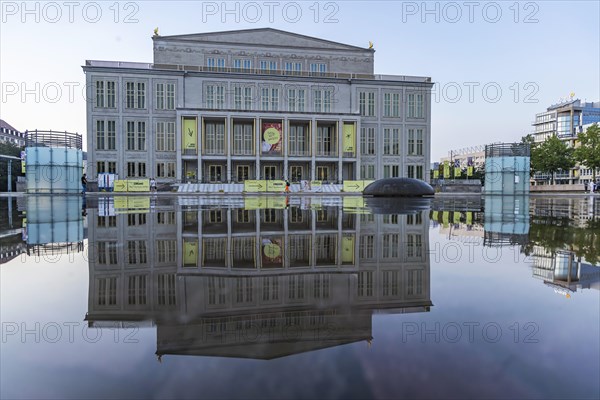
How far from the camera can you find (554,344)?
1743 millimetres

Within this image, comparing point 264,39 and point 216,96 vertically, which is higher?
point 264,39

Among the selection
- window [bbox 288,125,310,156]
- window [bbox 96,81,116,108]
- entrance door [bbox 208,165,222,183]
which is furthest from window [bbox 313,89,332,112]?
window [bbox 96,81,116,108]

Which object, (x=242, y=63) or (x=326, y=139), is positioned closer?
(x=326, y=139)

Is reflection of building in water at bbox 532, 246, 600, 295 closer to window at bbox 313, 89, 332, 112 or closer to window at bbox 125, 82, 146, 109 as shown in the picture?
window at bbox 313, 89, 332, 112

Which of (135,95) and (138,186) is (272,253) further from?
(135,95)

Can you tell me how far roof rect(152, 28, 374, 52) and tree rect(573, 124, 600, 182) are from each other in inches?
1305

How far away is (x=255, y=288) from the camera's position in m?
2.70

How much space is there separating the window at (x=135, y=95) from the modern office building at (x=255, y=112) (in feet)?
0.38

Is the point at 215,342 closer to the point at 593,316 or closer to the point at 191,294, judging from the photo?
the point at 191,294

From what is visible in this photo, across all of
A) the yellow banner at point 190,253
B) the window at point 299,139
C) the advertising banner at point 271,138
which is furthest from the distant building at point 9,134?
the yellow banner at point 190,253

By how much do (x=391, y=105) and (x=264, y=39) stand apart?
731 inches

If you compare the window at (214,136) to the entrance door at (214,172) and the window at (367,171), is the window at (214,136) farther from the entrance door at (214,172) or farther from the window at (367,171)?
the window at (367,171)

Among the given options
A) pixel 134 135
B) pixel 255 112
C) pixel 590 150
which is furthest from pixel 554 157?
pixel 134 135

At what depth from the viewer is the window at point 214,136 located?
46500mm
